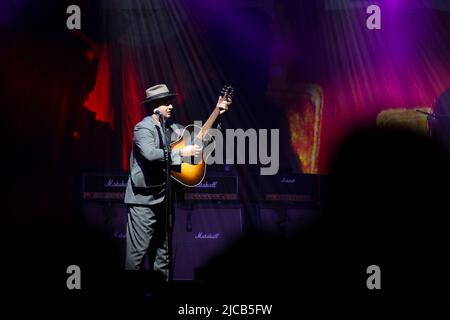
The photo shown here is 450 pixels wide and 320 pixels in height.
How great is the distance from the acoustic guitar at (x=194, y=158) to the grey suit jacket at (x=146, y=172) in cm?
13

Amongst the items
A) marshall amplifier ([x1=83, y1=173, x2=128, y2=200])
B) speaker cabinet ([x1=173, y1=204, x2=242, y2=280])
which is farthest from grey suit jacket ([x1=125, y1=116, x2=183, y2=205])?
speaker cabinet ([x1=173, y1=204, x2=242, y2=280])

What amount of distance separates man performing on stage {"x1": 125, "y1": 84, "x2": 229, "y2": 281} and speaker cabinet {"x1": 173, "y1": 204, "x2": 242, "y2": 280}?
127 cm

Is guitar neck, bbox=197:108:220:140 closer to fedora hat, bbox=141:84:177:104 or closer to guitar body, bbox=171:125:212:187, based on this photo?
guitar body, bbox=171:125:212:187

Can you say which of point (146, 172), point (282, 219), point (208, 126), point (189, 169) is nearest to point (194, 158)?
point (189, 169)

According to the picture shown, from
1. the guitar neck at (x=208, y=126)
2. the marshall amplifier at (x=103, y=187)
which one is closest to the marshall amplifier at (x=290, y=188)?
the marshall amplifier at (x=103, y=187)

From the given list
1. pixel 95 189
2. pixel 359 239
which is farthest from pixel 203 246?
pixel 359 239

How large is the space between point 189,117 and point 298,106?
1.29 meters

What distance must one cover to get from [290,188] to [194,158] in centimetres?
194

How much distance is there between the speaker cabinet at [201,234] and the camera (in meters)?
6.21

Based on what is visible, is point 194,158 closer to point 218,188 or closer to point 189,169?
point 189,169

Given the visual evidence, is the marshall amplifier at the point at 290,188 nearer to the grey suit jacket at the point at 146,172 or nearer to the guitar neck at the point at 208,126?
the guitar neck at the point at 208,126

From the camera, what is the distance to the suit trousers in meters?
4.80

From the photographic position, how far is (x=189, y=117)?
6977mm
